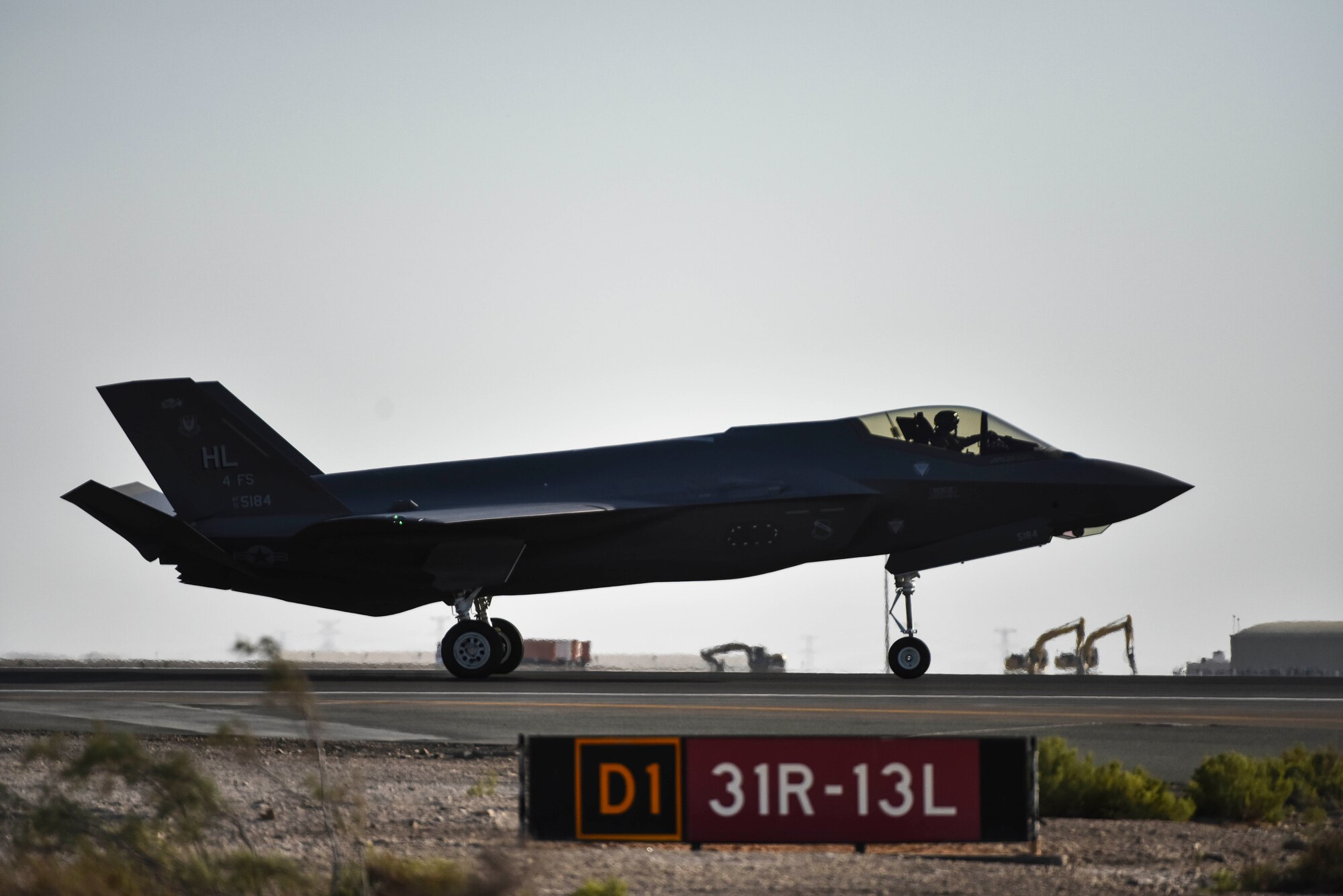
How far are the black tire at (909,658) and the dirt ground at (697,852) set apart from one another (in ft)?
34.1

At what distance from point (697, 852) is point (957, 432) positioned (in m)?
14.6

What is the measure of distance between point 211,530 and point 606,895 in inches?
734

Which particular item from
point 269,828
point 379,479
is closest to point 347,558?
point 379,479

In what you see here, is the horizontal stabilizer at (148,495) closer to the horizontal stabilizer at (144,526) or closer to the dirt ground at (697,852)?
the horizontal stabilizer at (144,526)

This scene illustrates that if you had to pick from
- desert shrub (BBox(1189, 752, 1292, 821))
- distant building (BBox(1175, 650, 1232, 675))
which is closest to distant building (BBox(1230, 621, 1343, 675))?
distant building (BBox(1175, 650, 1232, 675))

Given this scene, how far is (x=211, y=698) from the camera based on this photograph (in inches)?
718

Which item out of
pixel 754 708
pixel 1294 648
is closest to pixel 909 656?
pixel 754 708

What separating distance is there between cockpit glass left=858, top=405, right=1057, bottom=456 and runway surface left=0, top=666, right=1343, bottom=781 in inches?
139

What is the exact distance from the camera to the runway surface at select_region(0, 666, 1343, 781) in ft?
45.5

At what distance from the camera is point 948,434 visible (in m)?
22.4

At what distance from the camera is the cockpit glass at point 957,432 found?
22234mm

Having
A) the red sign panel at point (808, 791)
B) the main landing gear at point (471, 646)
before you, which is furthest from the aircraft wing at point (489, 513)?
the red sign panel at point (808, 791)

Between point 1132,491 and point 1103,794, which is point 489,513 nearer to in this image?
point 1132,491

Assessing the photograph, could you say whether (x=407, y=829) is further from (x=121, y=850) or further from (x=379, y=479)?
(x=379, y=479)
